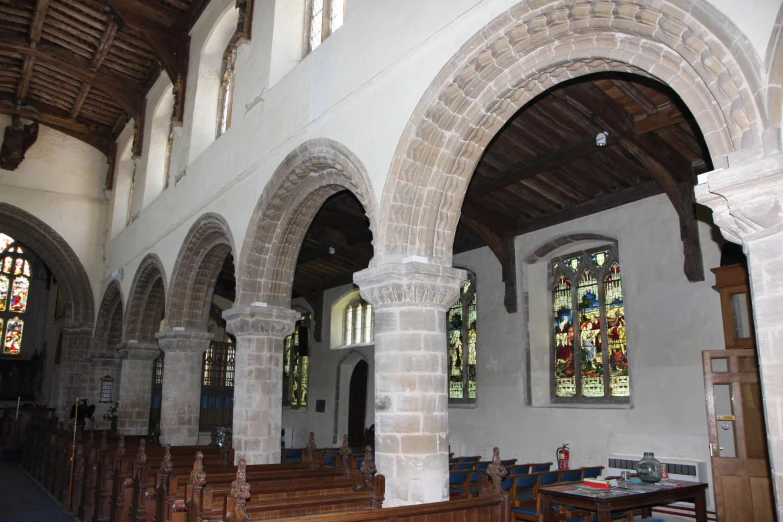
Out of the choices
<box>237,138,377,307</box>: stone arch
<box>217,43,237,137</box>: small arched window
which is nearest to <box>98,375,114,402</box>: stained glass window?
<box>217,43,237,137</box>: small arched window

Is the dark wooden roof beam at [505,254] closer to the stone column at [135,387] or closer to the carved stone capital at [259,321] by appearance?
the carved stone capital at [259,321]

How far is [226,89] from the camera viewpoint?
38.8 ft

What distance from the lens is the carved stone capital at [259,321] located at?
29.2 ft

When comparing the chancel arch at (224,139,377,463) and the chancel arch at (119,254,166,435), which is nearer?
the chancel arch at (224,139,377,463)

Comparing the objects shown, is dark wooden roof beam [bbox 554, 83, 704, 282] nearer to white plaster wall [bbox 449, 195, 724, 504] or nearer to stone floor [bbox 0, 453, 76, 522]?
white plaster wall [bbox 449, 195, 724, 504]

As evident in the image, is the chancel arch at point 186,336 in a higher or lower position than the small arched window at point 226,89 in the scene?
lower

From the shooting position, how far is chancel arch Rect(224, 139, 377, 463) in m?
8.44

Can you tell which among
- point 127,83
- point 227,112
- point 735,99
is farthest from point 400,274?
point 127,83

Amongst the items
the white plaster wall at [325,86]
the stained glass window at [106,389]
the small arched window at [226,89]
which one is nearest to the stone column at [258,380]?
the white plaster wall at [325,86]

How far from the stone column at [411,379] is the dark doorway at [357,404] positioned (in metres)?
10.1

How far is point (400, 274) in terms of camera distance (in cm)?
595

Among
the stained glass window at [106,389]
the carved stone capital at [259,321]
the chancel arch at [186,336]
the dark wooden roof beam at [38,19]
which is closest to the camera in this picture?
the carved stone capital at [259,321]

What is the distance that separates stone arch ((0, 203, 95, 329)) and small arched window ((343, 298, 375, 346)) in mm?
6724

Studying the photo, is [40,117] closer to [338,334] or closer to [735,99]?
[338,334]
